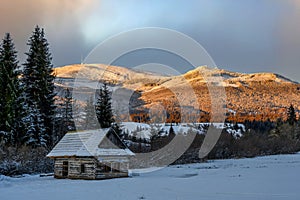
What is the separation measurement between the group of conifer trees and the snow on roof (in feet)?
20.3

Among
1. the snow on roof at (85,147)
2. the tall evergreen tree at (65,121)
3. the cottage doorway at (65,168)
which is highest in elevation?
the tall evergreen tree at (65,121)

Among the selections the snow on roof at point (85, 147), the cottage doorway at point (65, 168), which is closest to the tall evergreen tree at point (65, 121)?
the snow on roof at point (85, 147)

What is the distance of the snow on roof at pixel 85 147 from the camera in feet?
82.3

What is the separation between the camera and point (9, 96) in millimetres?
32969

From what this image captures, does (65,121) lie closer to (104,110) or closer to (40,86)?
(104,110)

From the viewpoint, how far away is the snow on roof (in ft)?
82.3

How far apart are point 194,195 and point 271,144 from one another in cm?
5328

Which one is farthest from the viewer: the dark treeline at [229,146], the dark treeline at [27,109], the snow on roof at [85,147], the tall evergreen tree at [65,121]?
the dark treeline at [229,146]

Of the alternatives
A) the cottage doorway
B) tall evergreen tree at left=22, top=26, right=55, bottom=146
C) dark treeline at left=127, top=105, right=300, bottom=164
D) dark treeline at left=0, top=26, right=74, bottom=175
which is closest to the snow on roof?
the cottage doorway

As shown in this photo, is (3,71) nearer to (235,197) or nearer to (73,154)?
(73,154)

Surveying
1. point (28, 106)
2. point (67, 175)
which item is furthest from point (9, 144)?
point (67, 175)

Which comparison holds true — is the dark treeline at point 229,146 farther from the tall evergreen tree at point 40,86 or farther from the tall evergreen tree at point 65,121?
the tall evergreen tree at point 40,86

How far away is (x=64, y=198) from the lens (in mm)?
15766

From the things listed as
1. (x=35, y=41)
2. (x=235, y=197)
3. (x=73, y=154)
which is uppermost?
(x=35, y=41)
